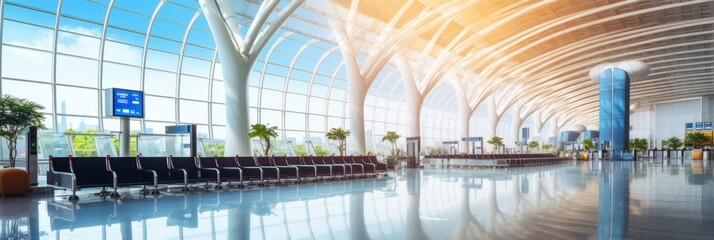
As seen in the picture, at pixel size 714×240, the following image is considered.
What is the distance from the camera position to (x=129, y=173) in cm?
968

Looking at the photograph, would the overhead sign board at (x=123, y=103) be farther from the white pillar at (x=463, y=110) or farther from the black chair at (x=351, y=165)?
the white pillar at (x=463, y=110)

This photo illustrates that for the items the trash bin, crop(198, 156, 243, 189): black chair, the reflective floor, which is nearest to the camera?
the reflective floor

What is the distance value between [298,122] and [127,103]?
52.3 feet

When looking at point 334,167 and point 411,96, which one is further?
point 411,96

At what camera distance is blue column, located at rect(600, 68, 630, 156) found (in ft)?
116

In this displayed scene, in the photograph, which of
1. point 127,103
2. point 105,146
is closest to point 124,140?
point 127,103

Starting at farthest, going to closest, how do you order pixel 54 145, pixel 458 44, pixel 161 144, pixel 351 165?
pixel 458 44, pixel 161 144, pixel 54 145, pixel 351 165

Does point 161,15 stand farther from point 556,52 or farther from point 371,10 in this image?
point 556,52

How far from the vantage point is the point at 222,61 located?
15852 mm

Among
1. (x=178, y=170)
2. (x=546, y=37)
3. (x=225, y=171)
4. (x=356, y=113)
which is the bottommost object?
(x=225, y=171)

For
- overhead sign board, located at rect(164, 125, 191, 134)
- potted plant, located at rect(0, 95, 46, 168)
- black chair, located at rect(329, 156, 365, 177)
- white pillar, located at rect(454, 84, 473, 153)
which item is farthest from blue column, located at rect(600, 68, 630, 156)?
potted plant, located at rect(0, 95, 46, 168)

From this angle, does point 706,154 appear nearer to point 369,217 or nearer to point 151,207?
point 369,217

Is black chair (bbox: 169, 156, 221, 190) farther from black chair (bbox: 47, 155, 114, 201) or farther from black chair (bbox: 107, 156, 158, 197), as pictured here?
black chair (bbox: 47, 155, 114, 201)

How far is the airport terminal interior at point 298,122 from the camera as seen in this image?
592cm
